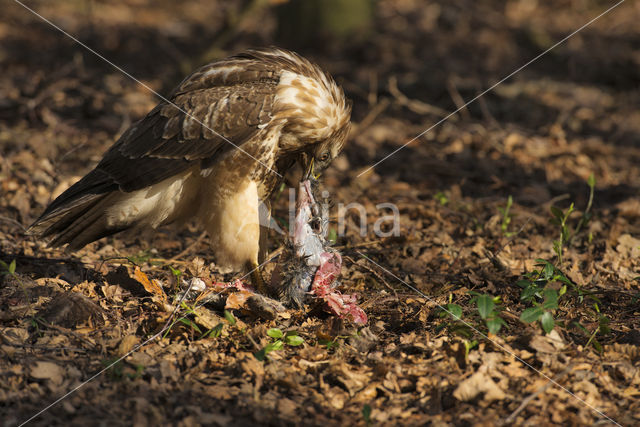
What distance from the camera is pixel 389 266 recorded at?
4.50 metres

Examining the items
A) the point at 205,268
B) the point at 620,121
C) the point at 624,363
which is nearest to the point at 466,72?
the point at 620,121

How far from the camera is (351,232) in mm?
4992

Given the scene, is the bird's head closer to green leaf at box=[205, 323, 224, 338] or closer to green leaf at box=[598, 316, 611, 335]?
green leaf at box=[205, 323, 224, 338]

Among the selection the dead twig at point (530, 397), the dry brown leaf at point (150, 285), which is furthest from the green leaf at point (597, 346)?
the dry brown leaf at point (150, 285)

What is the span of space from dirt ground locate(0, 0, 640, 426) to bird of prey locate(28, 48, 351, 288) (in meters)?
0.32

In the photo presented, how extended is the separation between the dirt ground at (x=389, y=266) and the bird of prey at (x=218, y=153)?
32 cm

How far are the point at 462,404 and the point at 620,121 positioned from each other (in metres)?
5.79

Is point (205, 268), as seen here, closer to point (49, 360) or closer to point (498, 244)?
point (49, 360)

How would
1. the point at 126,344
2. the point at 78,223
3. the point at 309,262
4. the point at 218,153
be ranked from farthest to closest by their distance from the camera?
1. the point at 78,223
2. the point at 218,153
3. the point at 309,262
4. the point at 126,344

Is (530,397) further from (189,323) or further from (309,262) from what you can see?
(189,323)

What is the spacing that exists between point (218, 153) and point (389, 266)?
1.42m

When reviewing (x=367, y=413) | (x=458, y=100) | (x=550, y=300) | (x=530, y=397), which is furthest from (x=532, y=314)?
(x=458, y=100)

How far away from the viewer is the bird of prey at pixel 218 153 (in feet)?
13.2

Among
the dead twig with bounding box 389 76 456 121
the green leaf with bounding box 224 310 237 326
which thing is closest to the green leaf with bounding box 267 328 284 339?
the green leaf with bounding box 224 310 237 326
